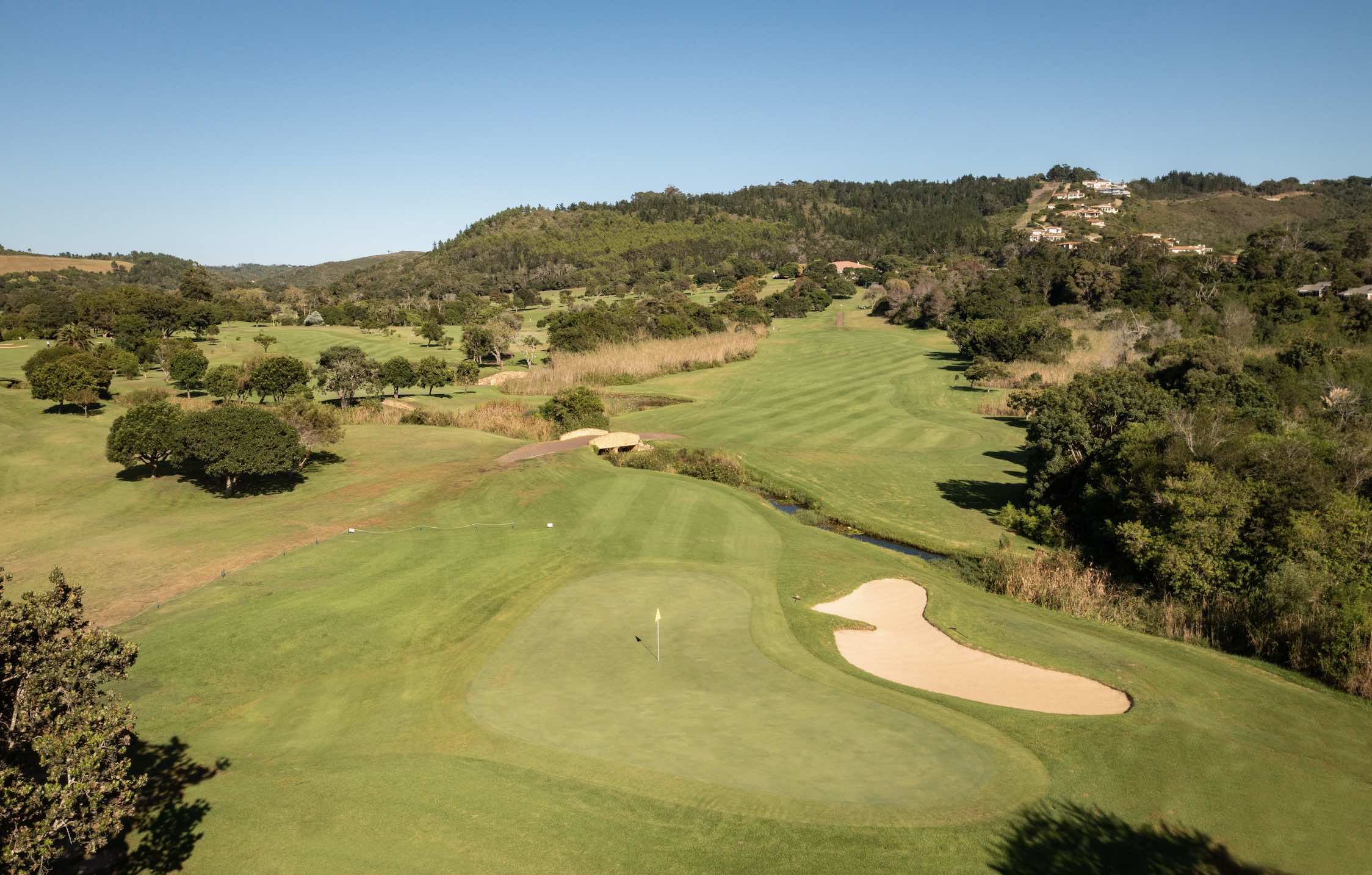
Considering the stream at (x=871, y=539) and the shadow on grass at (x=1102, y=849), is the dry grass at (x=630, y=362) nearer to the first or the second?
the stream at (x=871, y=539)

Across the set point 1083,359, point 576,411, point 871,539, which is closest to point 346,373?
point 576,411

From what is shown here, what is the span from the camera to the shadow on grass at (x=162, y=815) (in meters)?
11.5

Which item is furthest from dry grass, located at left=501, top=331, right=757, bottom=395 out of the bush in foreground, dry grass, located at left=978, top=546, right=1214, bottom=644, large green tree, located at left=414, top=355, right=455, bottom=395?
dry grass, located at left=978, top=546, right=1214, bottom=644

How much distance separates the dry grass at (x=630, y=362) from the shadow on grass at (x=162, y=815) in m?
59.5

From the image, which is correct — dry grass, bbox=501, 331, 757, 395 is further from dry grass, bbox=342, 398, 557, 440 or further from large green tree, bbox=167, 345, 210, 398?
large green tree, bbox=167, 345, 210, 398

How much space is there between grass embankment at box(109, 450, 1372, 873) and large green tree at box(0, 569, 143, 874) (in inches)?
133

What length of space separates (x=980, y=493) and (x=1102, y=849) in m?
33.1

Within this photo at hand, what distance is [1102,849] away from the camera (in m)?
12.9

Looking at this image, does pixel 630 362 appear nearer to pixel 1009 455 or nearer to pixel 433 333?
pixel 433 333

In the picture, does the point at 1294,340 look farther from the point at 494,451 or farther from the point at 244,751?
the point at 244,751

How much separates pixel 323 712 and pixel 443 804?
5842mm

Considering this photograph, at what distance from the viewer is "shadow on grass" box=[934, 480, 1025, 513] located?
138ft

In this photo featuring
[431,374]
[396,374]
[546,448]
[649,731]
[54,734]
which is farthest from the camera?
[431,374]

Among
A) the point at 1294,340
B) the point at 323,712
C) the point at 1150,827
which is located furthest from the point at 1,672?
the point at 1294,340
